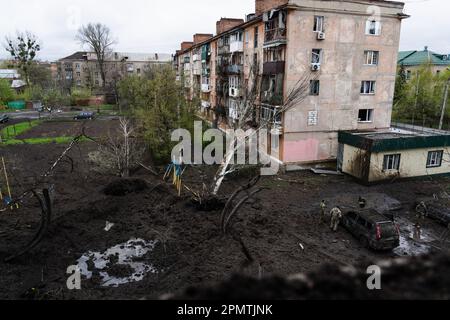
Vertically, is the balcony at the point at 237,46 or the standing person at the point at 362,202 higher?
the balcony at the point at 237,46

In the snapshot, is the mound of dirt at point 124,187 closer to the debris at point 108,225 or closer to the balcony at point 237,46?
the debris at point 108,225

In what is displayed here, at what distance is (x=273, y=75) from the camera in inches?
1006

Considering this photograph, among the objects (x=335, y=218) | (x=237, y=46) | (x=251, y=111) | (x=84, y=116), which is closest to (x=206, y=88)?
(x=237, y=46)

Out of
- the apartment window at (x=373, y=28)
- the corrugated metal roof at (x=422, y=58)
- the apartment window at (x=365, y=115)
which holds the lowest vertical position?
the apartment window at (x=365, y=115)

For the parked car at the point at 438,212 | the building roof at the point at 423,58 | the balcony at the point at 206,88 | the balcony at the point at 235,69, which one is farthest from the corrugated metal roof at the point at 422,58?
the parked car at the point at 438,212

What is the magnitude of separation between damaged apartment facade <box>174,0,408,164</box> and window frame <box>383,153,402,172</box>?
5.00 meters

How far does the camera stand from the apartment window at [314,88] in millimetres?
24047

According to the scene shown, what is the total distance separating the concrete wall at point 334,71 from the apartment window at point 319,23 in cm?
28

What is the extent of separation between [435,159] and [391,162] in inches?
155

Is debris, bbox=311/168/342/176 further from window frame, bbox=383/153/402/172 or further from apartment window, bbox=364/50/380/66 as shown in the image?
apartment window, bbox=364/50/380/66

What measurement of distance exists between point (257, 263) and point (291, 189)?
10.1 meters

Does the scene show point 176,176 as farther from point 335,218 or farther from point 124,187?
point 335,218

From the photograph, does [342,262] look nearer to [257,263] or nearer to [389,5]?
[257,263]

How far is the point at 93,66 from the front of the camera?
85.6 metres
